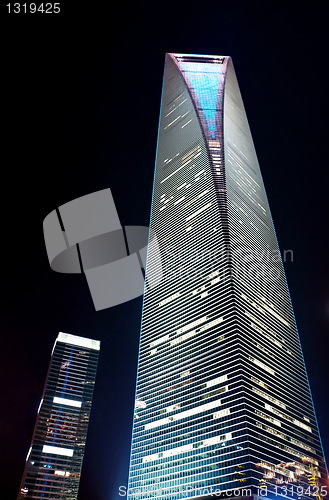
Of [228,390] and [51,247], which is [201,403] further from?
[51,247]

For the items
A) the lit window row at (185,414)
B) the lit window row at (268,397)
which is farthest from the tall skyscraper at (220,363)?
the lit window row at (268,397)

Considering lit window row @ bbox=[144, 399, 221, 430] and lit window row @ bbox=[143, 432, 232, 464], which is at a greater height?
lit window row @ bbox=[144, 399, 221, 430]

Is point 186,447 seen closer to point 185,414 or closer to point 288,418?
point 185,414

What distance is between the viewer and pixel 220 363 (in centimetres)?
13475

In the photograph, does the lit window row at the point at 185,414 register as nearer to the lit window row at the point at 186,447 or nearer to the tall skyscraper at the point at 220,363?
the tall skyscraper at the point at 220,363

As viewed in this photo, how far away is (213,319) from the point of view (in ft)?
483

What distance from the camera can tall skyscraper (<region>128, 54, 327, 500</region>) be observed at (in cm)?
11762

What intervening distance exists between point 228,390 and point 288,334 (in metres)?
50.2

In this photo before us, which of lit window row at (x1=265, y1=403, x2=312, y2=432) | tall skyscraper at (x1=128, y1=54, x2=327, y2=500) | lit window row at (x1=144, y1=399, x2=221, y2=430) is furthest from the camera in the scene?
lit window row at (x1=265, y1=403, x2=312, y2=432)

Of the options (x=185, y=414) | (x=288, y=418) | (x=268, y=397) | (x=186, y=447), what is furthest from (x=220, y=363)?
(x=288, y=418)

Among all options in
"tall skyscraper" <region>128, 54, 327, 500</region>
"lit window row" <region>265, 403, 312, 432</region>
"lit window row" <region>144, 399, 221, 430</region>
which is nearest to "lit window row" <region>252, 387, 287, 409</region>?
"tall skyscraper" <region>128, 54, 327, 500</region>

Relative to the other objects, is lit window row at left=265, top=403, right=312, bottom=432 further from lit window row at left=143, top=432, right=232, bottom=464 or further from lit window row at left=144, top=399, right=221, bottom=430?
lit window row at left=143, top=432, right=232, bottom=464

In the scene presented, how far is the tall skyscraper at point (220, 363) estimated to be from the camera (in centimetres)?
11762

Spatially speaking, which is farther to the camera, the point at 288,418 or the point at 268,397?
the point at 288,418
